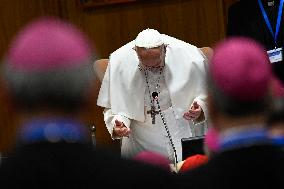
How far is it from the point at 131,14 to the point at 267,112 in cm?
479

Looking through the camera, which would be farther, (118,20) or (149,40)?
(118,20)

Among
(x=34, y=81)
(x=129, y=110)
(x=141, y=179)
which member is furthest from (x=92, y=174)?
(x=129, y=110)

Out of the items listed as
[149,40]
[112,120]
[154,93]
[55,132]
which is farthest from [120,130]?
[55,132]

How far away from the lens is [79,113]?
5.81ft

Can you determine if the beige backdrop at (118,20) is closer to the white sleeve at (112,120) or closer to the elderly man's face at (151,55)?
the white sleeve at (112,120)

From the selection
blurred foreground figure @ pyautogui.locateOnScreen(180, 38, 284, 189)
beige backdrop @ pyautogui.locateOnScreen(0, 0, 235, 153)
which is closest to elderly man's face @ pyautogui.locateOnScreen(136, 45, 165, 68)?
beige backdrop @ pyautogui.locateOnScreen(0, 0, 235, 153)

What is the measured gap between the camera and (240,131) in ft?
5.64

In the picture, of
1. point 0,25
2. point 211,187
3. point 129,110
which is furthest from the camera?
point 0,25

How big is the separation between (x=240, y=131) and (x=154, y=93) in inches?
108

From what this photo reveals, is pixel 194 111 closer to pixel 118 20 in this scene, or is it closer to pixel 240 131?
pixel 240 131

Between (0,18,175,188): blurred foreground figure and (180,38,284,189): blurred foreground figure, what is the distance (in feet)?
0.47

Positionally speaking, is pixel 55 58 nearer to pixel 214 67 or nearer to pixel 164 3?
pixel 214 67

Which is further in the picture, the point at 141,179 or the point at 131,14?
the point at 131,14

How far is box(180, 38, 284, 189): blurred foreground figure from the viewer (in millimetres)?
1721
